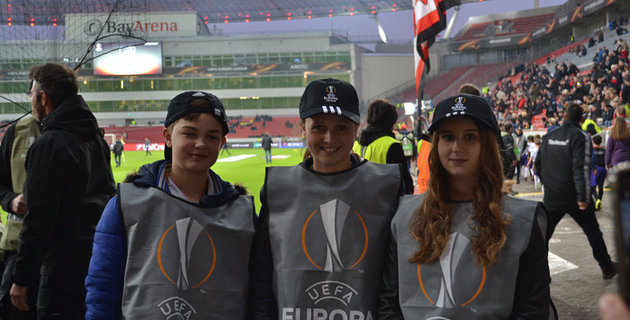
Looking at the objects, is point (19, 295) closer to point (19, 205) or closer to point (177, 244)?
point (19, 205)

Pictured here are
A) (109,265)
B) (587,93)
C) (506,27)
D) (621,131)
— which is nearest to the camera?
(109,265)

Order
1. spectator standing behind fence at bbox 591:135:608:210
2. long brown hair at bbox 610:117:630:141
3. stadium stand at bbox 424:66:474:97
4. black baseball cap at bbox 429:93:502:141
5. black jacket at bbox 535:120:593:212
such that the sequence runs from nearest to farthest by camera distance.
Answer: black baseball cap at bbox 429:93:502:141 → black jacket at bbox 535:120:593:212 → long brown hair at bbox 610:117:630:141 → spectator standing behind fence at bbox 591:135:608:210 → stadium stand at bbox 424:66:474:97

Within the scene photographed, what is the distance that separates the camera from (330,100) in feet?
7.52

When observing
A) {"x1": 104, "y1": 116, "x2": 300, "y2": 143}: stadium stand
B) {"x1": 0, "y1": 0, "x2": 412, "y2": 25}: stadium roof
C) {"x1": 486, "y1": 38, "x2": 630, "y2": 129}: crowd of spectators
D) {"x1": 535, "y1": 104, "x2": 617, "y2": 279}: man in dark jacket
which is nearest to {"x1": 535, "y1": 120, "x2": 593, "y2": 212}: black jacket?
{"x1": 535, "y1": 104, "x2": 617, "y2": 279}: man in dark jacket

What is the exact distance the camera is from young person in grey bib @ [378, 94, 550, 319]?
192cm

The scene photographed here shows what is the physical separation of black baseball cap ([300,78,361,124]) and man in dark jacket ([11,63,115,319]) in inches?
60.1

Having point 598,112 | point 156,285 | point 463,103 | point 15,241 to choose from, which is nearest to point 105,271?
point 156,285

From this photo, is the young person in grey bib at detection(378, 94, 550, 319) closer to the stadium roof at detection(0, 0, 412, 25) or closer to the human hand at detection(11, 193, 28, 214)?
the human hand at detection(11, 193, 28, 214)

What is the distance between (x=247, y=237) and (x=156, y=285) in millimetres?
405

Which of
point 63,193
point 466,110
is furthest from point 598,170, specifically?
point 63,193

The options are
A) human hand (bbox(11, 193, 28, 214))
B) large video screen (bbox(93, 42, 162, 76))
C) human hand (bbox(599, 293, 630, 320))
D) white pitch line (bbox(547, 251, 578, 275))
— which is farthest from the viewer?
large video screen (bbox(93, 42, 162, 76))

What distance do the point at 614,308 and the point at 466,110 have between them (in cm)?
137

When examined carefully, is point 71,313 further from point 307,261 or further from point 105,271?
point 307,261

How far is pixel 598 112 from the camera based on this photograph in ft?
59.9
